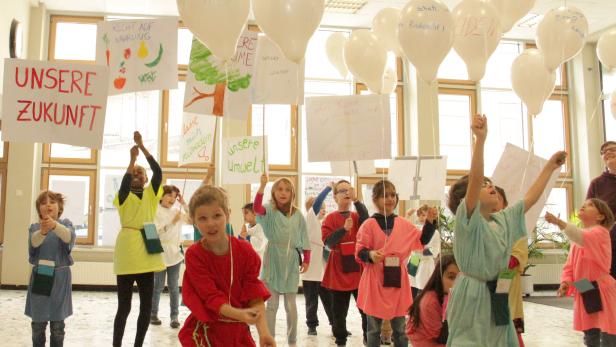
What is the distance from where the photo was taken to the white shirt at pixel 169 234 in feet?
16.6

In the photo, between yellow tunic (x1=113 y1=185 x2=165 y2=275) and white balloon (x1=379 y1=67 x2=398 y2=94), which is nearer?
yellow tunic (x1=113 y1=185 x2=165 y2=275)

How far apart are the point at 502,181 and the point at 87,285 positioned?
6376 millimetres

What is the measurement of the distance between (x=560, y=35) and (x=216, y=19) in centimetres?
220

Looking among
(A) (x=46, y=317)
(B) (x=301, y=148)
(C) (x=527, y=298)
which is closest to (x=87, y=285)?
(B) (x=301, y=148)

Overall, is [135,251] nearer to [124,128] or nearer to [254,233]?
[254,233]

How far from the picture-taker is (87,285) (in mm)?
7840

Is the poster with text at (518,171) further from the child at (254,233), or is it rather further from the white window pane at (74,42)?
the white window pane at (74,42)

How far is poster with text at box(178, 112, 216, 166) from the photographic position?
475 cm

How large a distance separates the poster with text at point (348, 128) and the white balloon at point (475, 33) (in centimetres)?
66

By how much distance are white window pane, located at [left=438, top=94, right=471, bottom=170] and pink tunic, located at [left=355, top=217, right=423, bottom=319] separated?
567 cm

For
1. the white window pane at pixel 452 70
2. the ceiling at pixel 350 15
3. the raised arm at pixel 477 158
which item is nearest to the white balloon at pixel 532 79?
the raised arm at pixel 477 158

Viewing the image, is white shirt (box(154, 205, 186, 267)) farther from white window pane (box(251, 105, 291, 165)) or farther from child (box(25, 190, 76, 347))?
white window pane (box(251, 105, 291, 165))

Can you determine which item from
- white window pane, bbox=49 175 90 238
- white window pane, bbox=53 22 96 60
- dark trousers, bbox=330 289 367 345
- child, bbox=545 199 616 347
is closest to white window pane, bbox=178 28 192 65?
white window pane, bbox=53 22 96 60

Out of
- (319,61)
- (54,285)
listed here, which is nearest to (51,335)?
(54,285)
